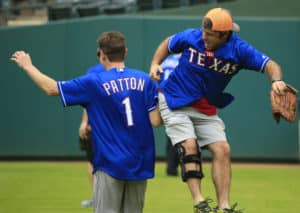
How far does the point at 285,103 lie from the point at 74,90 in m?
2.42

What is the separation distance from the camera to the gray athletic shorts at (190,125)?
30.0ft

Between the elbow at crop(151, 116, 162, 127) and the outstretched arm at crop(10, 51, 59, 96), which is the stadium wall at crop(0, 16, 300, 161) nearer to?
the elbow at crop(151, 116, 162, 127)

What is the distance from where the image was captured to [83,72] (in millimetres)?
17406

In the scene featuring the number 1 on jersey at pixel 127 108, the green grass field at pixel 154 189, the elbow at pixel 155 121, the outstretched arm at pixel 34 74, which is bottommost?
the green grass field at pixel 154 189

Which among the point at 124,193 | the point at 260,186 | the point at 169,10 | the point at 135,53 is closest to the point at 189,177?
the point at 124,193

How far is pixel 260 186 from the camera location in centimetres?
1378

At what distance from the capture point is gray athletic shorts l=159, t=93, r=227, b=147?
9.15m

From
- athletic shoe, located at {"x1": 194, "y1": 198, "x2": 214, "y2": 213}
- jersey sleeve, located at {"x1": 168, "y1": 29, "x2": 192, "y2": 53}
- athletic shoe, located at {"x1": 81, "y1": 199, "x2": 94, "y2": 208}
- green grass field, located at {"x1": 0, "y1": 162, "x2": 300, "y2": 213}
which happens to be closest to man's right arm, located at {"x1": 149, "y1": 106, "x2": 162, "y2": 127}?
athletic shoe, located at {"x1": 194, "y1": 198, "x2": 214, "y2": 213}

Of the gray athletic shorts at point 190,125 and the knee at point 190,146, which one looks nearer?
the knee at point 190,146

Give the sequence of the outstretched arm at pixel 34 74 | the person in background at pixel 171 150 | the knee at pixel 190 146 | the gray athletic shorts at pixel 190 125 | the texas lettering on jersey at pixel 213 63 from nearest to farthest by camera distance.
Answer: the outstretched arm at pixel 34 74, the texas lettering on jersey at pixel 213 63, the knee at pixel 190 146, the gray athletic shorts at pixel 190 125, the person in background at pixel 171 150

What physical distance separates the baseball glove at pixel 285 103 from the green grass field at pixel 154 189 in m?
2.41

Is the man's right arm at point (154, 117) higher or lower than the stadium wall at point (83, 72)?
higher

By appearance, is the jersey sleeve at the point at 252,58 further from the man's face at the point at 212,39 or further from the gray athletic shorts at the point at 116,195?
the gray athletic shorts at the point at 116,195

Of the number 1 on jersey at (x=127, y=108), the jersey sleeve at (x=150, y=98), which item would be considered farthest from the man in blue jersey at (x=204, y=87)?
the number 1 on jersey at (x=127, y=108)
